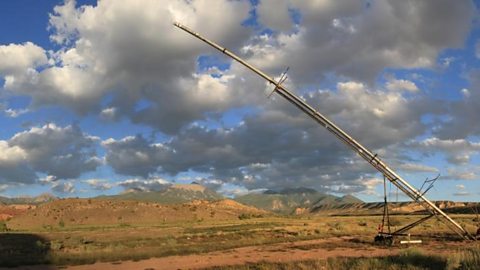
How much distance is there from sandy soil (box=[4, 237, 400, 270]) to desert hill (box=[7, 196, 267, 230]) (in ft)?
234

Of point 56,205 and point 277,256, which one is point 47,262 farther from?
point 56,205

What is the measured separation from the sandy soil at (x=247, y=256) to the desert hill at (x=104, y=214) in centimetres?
7144

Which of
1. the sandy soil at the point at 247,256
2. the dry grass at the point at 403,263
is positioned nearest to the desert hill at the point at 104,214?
the sandy soil at the point at 247,256

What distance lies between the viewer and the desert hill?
327ft

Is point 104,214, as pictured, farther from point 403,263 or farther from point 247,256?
point 403,263

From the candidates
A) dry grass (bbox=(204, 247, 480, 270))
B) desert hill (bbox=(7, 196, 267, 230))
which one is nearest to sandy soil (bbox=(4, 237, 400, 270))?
dry grass (bbox=(204, 247, 480, 270))

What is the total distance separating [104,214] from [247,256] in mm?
84507

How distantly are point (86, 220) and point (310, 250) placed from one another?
81420mm

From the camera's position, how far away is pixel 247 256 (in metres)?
27.6

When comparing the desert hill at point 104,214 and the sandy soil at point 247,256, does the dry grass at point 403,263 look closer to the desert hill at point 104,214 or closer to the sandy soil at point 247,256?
the sandy soil at point 247,256

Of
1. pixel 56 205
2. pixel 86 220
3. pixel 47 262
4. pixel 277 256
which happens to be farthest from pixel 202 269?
pixel 56 205

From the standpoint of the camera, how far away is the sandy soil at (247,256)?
2473cm

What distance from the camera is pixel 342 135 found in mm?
28609

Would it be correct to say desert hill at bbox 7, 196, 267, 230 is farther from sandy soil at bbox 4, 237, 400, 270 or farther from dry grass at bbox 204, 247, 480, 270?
dry grass at bbox 204, 247, 480, 270
